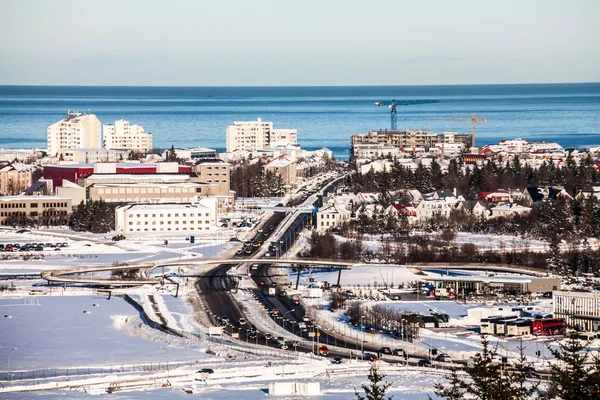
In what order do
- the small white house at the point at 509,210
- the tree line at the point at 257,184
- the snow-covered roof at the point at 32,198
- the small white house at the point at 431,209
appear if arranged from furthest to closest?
the tree line at the point at 257,184, the snow-covered roof at the point at 32,198, the small white house at the point at 431,209, the small white house at the point at 509,210

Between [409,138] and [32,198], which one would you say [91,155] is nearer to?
[409,138]

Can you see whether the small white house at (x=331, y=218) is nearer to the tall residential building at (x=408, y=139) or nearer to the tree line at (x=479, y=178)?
the tree line at (x=479, y=178)

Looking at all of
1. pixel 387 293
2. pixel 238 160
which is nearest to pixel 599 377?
pixel 387 293

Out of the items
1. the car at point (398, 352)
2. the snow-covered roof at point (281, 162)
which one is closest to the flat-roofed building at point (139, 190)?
the snow-covered roof at point (281, 162)

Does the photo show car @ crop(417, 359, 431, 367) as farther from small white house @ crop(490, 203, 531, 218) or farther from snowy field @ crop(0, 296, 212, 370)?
small white house @ crop(490, 203, 531, 218)

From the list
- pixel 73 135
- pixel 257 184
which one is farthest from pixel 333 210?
pixel 73 135

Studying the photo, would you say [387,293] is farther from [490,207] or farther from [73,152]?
[73,152]
